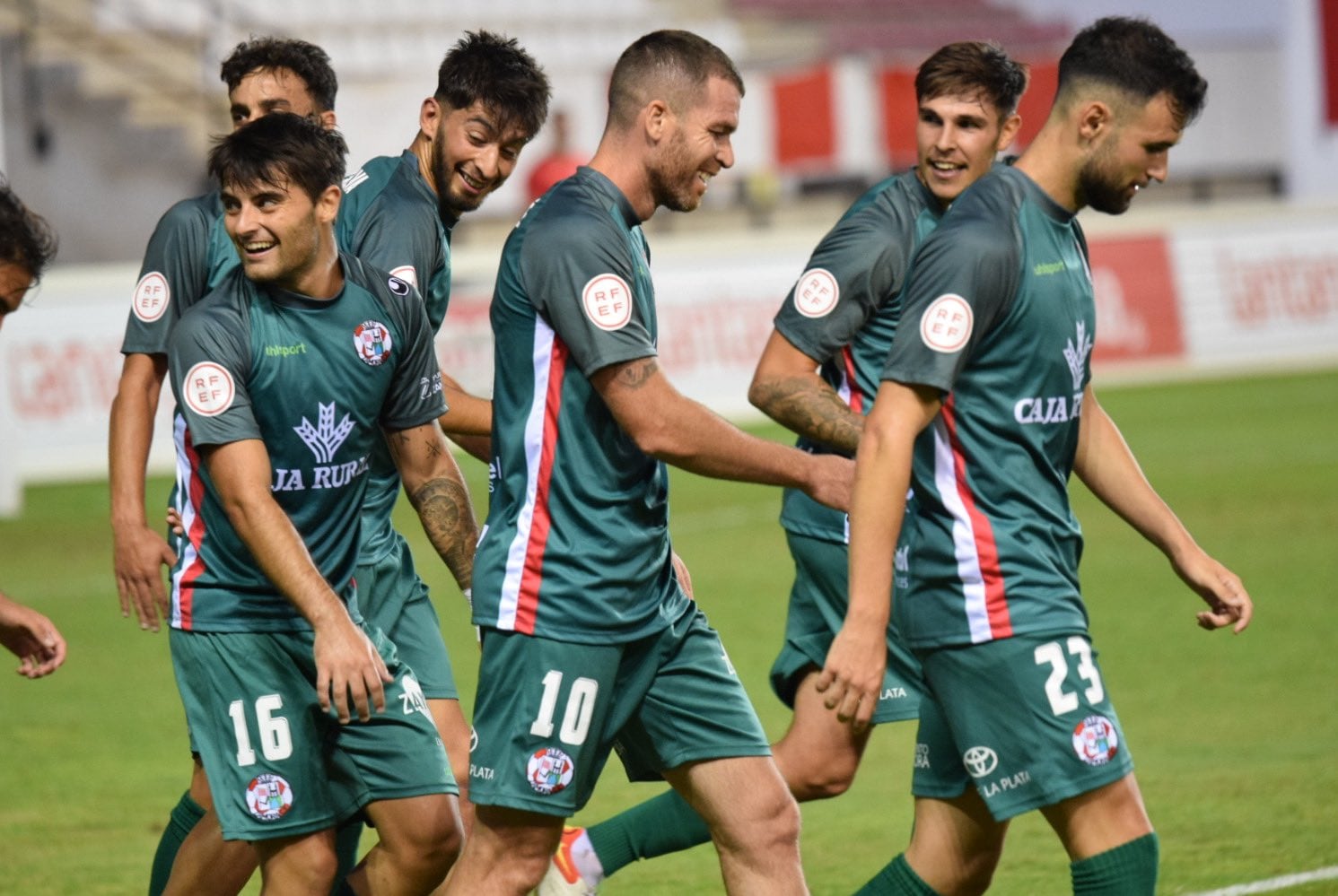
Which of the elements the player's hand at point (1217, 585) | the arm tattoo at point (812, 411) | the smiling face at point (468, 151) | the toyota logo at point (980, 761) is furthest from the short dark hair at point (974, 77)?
the toyota logo at point (980, 761)

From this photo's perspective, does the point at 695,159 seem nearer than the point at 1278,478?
Yes

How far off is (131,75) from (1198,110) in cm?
2403

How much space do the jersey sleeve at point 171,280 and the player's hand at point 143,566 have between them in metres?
0.53

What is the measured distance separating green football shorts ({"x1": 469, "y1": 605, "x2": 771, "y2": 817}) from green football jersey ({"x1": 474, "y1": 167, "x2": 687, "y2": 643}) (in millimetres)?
69

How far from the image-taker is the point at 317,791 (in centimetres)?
451

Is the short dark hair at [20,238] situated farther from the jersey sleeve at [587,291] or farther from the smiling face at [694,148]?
the smiling face at [694,148]

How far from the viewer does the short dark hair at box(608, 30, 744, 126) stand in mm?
4520

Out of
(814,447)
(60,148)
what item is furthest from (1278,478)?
(60,148)

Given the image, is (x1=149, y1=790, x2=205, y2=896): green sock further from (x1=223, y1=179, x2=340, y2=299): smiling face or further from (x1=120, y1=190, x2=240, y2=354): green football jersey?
(x1=223, y1=179, x2=340, y2=299): smiling face

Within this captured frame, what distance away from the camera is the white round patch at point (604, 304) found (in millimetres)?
4305

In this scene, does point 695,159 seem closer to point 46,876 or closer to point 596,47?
point 46,876

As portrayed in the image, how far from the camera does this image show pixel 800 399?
5.21 meters

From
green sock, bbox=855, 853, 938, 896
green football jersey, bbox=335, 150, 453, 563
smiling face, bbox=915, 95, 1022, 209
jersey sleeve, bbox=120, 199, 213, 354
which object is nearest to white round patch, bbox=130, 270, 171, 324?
jersey sleeve, bbox=120, 199, 213, 354

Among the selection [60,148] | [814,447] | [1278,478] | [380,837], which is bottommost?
[1278,478]
